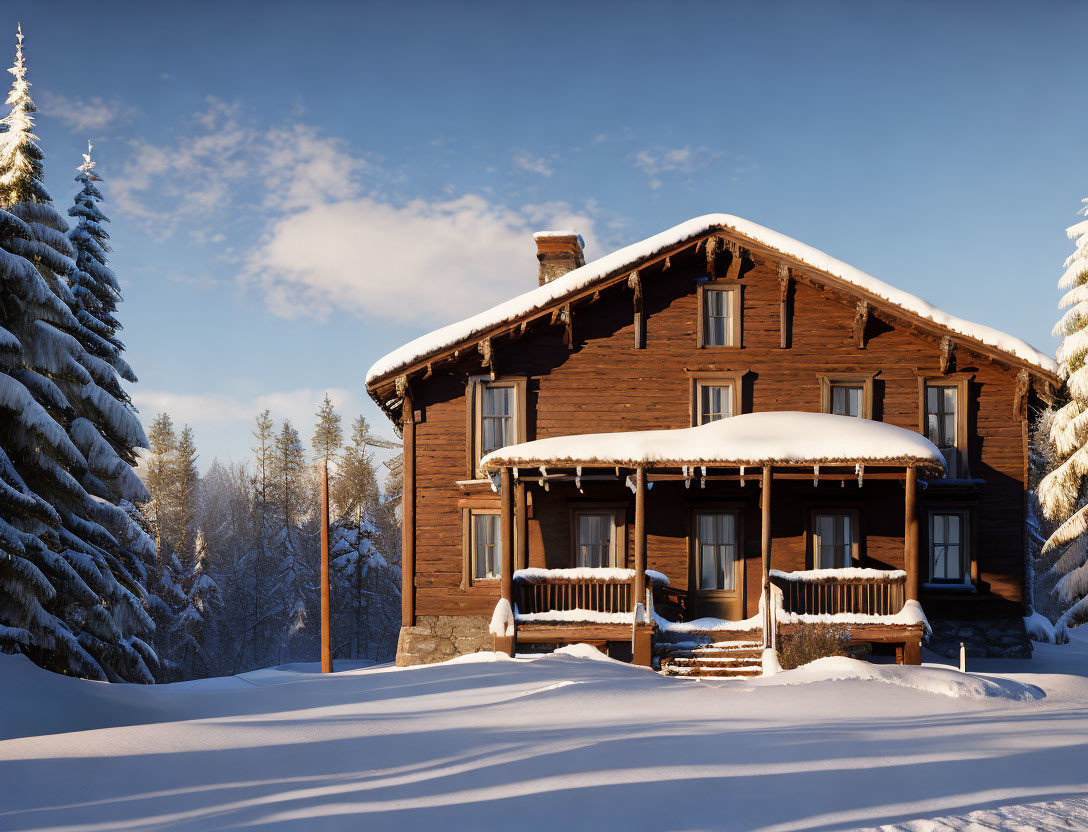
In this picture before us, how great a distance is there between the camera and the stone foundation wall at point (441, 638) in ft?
66.5

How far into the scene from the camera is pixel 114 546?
21.1 m

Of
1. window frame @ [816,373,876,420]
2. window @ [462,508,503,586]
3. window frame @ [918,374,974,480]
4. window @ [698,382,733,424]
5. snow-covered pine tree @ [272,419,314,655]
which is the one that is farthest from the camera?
snow-covered pine tree @ [272,419,314,655]

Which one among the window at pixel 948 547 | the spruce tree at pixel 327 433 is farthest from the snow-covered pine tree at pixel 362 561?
the window at pixel 948 547

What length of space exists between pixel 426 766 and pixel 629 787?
1.97m

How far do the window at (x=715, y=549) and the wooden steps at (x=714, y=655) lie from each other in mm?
2884

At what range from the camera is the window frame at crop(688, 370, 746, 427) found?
814 inches

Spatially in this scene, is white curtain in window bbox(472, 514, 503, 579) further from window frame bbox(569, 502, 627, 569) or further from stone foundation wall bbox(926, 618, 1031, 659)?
stone foundation wall bbox(926, 618, 1031, 659)

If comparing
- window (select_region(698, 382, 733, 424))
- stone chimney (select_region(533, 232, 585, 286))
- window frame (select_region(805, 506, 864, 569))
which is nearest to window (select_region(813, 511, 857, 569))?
window frame (select_region(805, 506, 864, 569))

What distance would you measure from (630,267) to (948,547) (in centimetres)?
1008

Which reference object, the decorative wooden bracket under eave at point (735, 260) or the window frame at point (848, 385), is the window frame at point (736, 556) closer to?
the window frame at point (848, 385)

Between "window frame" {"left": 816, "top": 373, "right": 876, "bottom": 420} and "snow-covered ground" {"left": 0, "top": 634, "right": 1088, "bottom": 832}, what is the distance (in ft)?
30.6

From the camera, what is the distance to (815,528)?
20.1 meters

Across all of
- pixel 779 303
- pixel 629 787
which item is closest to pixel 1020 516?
pixel 779 303

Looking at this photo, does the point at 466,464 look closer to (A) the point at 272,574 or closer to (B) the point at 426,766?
(B) the point at 426,766
